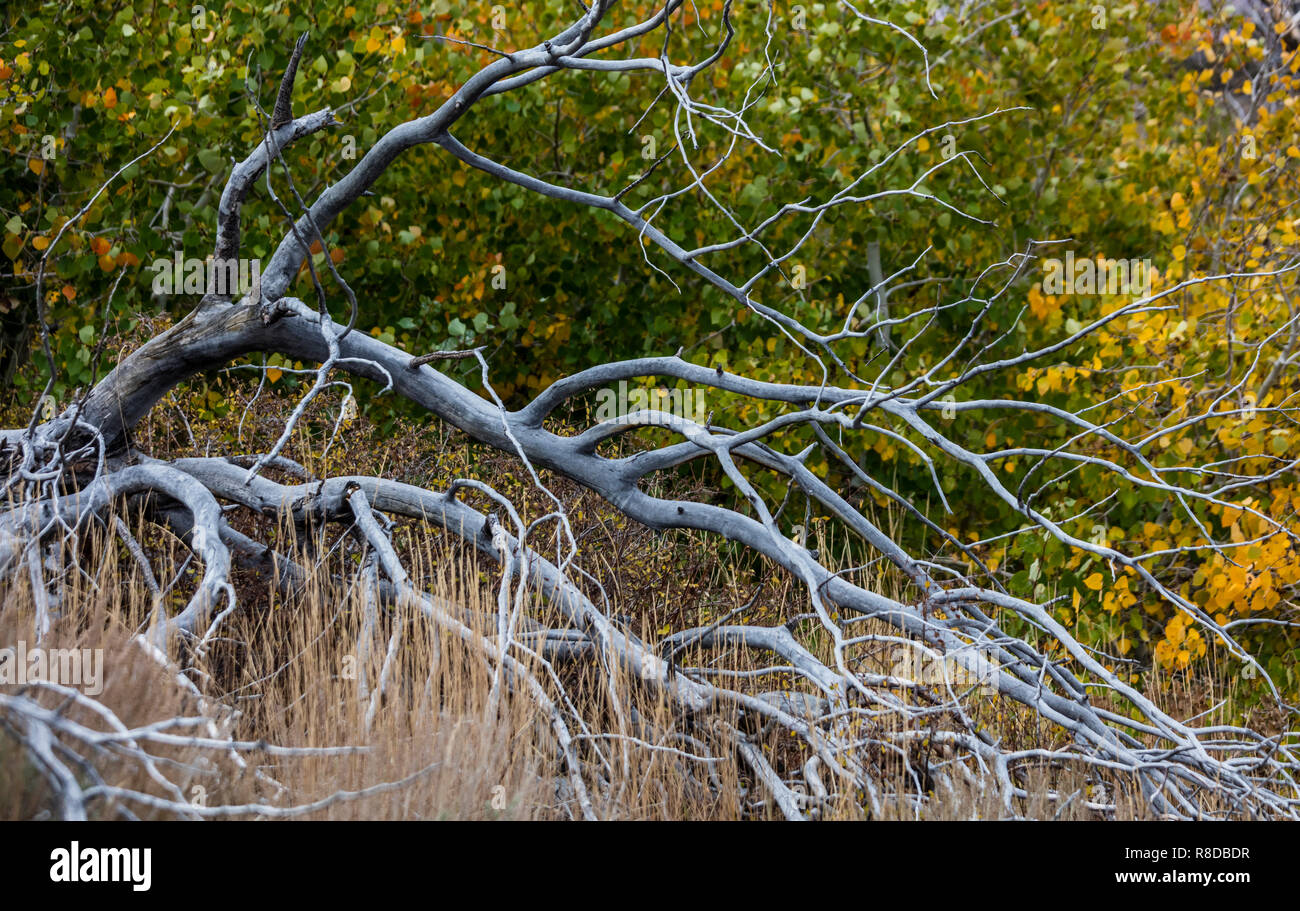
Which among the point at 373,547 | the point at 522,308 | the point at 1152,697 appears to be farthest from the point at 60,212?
the point at 1152,697

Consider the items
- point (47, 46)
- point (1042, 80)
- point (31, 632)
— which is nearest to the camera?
point (31, 632)

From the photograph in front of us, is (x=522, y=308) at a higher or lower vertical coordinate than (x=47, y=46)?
lower

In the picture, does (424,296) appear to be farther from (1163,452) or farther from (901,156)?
(1163,452)

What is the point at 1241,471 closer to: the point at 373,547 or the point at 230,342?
the point at 373,547

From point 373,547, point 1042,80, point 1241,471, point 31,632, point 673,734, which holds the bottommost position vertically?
point 673,734

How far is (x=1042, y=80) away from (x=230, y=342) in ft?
15.9

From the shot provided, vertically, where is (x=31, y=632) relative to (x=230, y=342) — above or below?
below

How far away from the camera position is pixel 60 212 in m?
6.46

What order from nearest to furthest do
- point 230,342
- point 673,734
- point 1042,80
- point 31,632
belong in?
A: point 31,632
point 673,734
point 230,342
point 1042,80

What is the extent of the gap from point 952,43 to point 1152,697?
12.7 feet

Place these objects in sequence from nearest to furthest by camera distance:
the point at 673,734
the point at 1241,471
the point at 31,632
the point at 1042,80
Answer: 1. the point at 31,632
2. the point at 673,734
3. the point at 1241,471
4. the point at 1042,80

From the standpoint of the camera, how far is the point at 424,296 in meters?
6.94

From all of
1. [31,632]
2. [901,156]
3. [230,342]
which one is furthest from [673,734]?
[901,156]

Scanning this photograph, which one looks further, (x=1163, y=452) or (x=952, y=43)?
(x=952, y=43)
